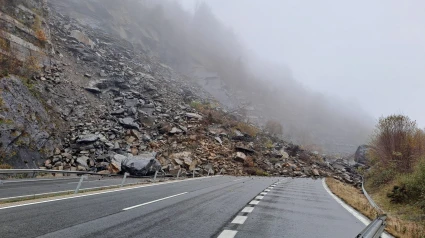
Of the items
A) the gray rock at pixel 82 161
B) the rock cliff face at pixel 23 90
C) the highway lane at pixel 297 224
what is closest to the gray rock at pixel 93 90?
the rock cliff face at pixel 23 90

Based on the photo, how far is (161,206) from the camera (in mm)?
8914

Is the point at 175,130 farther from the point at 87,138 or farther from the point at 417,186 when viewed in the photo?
the point at 417,186

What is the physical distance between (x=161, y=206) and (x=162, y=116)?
3290 cm

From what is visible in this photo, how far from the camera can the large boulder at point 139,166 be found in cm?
2639

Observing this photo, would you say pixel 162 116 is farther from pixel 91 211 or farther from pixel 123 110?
pixel 91 211

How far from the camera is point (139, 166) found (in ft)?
86.8

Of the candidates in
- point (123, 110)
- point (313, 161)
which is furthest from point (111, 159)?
point (313, 161)

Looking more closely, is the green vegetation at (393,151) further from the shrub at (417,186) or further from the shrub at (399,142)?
the shrub at (417,186)

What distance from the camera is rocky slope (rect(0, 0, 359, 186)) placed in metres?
25.6

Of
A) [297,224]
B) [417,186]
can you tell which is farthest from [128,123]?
[297,224]

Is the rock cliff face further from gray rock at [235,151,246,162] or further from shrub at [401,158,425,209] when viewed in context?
shrub at [401,158,425,209]

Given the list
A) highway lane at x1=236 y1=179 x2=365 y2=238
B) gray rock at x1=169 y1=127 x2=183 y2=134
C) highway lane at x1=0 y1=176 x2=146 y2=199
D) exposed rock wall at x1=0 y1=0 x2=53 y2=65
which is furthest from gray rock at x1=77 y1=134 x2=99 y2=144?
highway lane at x1=236 y1=179 x2=365 y2=238

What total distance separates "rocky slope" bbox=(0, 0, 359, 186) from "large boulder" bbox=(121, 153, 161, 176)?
2.20 feet

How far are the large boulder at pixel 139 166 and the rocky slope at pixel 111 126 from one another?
0.67m
